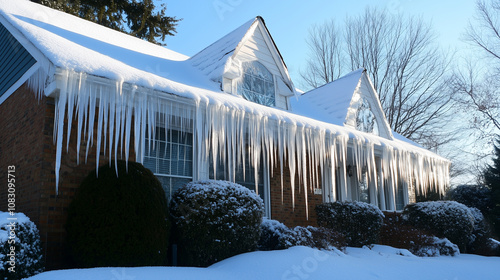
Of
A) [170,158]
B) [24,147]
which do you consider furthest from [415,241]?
[24,147]

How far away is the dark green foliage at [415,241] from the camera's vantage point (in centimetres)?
919

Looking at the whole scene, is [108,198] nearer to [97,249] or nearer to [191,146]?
[97,249]

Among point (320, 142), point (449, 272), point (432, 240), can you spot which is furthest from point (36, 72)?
point (432, 240)

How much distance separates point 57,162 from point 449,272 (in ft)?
19.7

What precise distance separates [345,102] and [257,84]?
3.63 m

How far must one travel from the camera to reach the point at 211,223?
19.6 feet

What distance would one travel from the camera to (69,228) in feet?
17.7

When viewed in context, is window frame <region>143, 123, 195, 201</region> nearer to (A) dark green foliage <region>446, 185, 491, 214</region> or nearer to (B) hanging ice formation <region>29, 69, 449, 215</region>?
(B) hanging ice formation <region>29, 69, 449, 215</region>

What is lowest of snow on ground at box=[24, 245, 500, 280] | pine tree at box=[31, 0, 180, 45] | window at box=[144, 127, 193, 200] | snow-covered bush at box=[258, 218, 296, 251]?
snow on ground at box=[24, 245, 500, 280]

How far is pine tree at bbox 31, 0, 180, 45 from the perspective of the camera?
19.2 m

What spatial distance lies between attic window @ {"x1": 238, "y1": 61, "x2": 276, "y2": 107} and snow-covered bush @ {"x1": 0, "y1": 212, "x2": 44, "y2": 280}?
5376mm

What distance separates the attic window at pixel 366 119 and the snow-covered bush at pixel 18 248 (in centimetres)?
941

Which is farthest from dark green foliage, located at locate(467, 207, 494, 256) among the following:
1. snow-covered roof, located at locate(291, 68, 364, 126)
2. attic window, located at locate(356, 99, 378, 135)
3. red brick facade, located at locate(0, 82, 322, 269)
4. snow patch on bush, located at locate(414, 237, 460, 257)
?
red brick facade, located at locate(0, 82, 322, 269)

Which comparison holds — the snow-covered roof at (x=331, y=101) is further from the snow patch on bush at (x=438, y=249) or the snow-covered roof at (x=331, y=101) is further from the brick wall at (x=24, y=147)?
the brick wall at (x=24, y=147)
